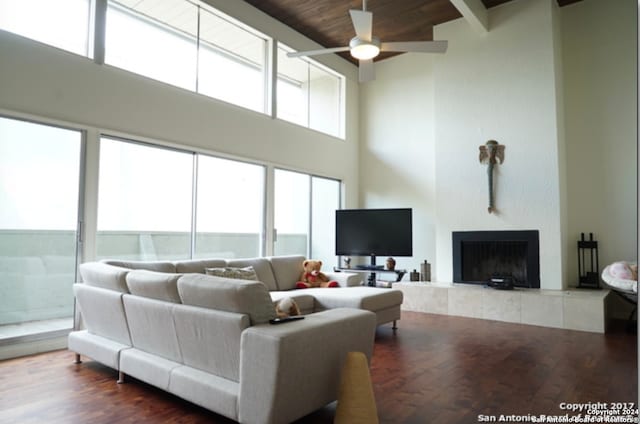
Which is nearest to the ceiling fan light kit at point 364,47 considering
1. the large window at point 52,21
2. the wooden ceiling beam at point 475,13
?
the wooden ceiling beam at point 475,13

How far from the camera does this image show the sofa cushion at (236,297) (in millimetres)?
2238

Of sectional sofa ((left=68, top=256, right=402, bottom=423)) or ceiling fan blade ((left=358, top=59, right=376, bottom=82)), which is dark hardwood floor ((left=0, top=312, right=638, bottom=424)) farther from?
ceiling fan blade ((left=358, top=59, right=376, bottom=82))

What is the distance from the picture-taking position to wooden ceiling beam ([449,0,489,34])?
17.6 ft

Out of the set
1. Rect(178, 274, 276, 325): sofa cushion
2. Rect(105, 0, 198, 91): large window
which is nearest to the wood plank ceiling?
Rect(105, 0, 198, 91): large window

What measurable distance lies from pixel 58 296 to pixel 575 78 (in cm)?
688

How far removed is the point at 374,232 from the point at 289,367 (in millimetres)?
4593

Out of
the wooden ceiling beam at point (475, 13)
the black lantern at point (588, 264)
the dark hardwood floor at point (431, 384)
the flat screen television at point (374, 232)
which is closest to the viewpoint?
the dark hardwood floor at point (431, 384)

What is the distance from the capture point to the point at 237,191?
19.4 feet

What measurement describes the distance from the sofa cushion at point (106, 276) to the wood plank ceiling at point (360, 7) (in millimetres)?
4200

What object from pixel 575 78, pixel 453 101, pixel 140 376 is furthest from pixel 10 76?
pixel 575 78

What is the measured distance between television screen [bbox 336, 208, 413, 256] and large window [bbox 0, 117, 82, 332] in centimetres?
384

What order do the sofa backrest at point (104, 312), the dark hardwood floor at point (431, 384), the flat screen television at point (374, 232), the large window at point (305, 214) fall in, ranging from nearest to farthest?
the dark hardwood floor at point (431, 384) < the sofa backrest at point (104, 312) < the flat screen television at point (374, 232) < the large window at point (305, 214)

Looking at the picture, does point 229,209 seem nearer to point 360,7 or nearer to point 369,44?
point 369,44

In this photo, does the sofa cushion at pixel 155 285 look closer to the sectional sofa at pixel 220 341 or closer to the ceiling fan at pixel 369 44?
the sectional sofa at pixel 220 341
